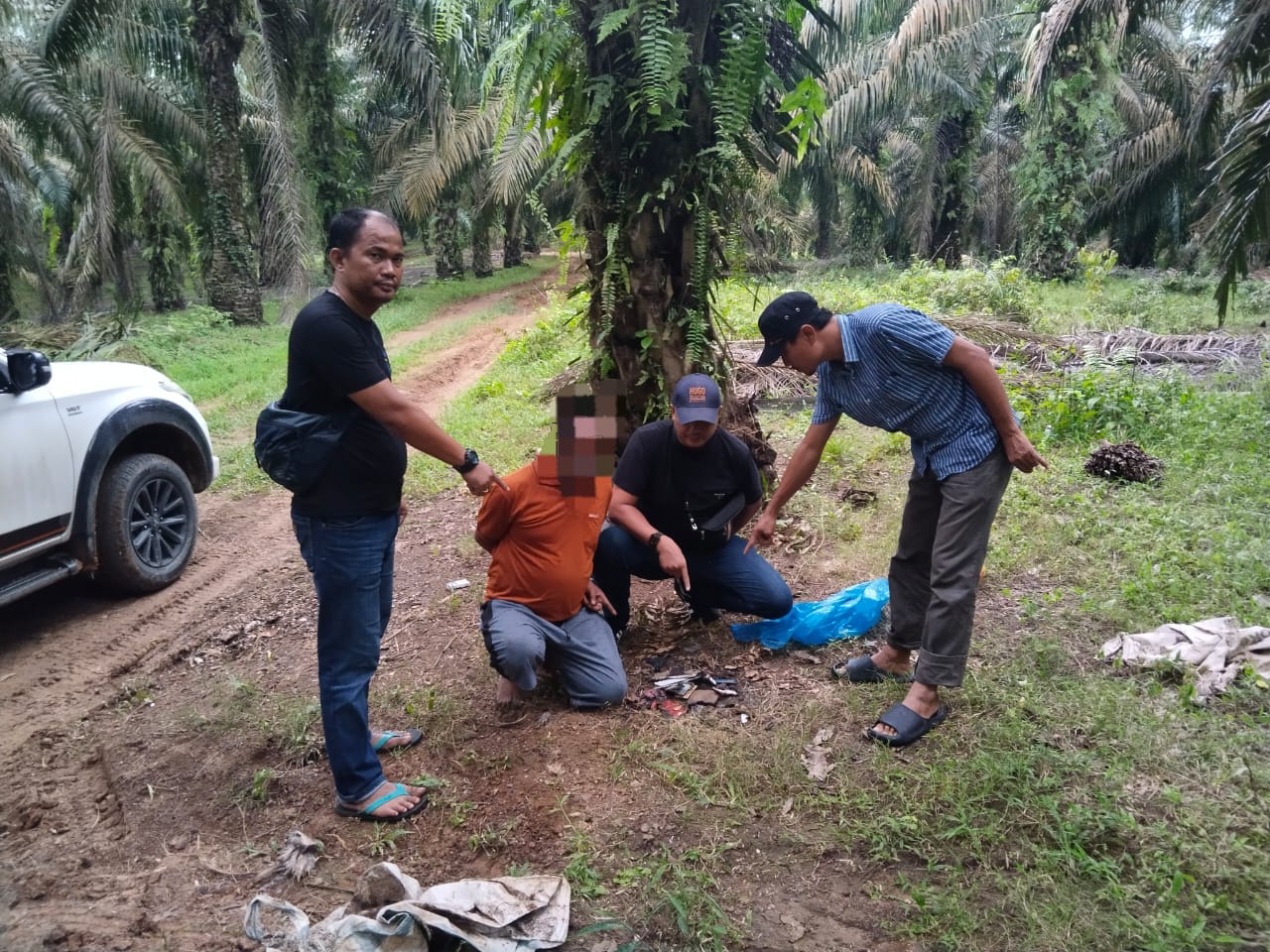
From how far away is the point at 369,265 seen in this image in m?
2.87

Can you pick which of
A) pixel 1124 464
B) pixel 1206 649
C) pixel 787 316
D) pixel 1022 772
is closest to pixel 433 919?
pixel 1022 772

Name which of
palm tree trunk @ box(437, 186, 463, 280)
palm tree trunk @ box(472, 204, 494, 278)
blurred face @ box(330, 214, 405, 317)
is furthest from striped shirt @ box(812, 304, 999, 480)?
palm tree trunk @ box(437, 186, 463, 280)

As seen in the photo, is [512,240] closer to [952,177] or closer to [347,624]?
[952,177]

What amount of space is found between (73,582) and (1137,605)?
6.16 meters

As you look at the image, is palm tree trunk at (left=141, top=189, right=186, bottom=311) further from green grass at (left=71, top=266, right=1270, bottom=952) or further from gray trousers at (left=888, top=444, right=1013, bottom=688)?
gray trousers at (left=888, top=444, right=1013, bottom=688)

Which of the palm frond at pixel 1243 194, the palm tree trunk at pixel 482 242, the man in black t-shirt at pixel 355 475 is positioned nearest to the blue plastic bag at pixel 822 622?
the man in black t-shirt at pixel 355 475

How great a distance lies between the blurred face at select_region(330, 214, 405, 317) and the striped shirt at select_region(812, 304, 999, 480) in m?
1.72

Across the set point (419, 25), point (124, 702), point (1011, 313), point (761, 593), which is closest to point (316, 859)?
point (124, 702)

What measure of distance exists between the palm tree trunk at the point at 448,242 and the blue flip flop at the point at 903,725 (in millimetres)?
21477

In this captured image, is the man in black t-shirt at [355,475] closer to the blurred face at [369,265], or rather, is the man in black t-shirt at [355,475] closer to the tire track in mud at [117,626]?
the blurred face at [369,265]

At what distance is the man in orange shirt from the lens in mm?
3600

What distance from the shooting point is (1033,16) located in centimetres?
1539

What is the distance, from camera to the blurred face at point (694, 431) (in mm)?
3938

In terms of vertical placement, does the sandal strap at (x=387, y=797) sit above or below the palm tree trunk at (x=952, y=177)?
below
